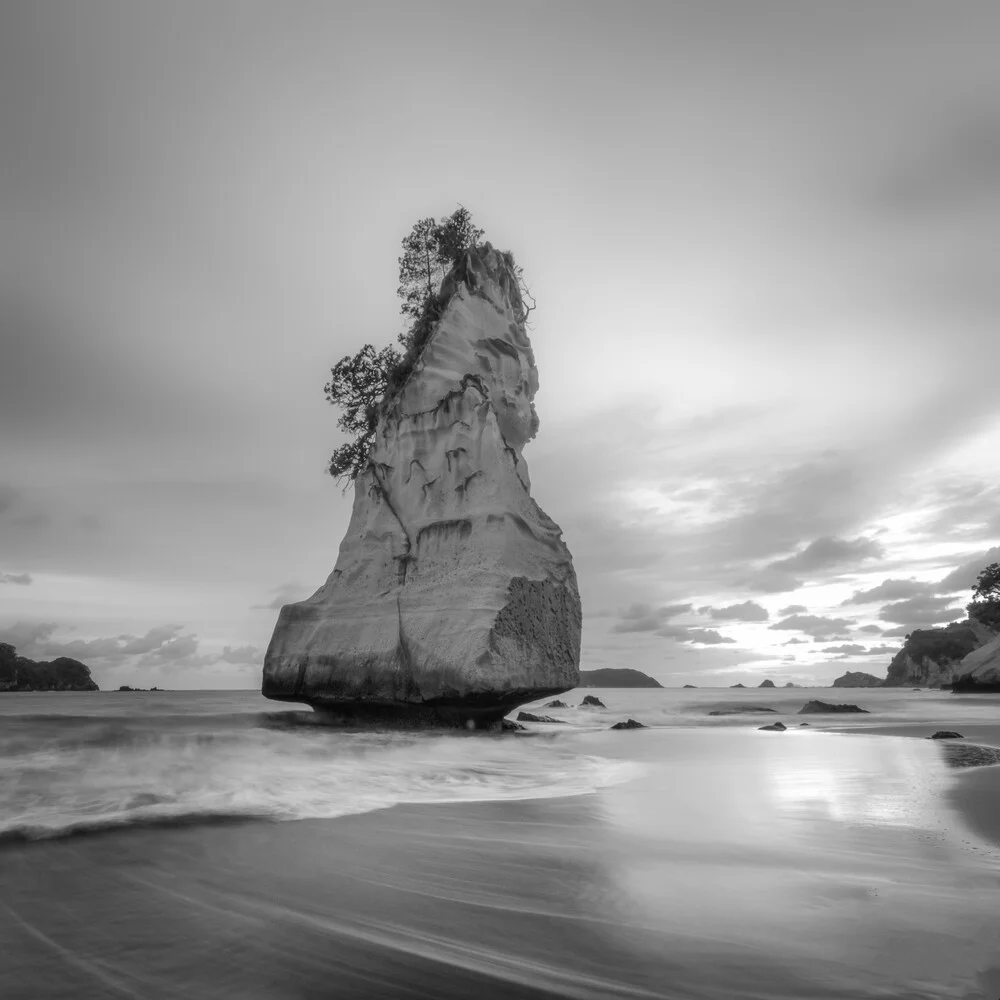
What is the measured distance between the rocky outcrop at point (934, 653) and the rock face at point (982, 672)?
105 ft

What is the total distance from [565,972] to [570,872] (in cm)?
124

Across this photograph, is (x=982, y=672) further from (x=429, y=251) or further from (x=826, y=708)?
(x=429, y=251)

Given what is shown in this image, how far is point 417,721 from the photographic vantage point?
12.9 meters

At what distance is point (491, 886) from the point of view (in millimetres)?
3172

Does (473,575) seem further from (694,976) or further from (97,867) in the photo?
(694,976)

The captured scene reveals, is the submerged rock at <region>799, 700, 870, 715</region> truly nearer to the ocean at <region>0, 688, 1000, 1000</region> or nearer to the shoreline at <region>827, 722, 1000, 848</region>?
the shoreline at <region>827, 722, 1000, 848</region>

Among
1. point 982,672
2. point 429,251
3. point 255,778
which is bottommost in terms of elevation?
point 255,778

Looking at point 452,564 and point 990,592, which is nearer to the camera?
point 452,564

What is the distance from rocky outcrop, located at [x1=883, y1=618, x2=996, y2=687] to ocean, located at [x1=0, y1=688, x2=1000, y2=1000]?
8388 centimetres

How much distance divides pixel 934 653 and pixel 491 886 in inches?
4148

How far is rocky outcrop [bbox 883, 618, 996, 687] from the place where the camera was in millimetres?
83312

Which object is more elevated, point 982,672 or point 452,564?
point 452,564

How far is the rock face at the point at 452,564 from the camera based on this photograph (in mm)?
11680

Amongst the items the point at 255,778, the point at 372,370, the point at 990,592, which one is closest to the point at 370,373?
the point at 372,370
